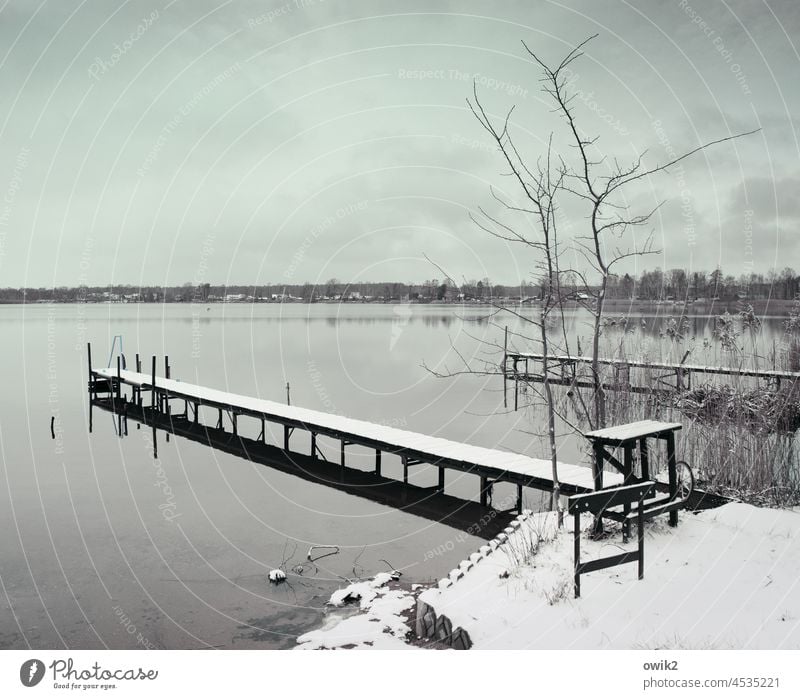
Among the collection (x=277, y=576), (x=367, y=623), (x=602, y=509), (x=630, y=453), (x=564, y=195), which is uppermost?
(x=564, y=195)

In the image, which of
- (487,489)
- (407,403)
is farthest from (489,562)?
(407,403)

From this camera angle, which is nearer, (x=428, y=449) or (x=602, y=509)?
(x=602, y=509)

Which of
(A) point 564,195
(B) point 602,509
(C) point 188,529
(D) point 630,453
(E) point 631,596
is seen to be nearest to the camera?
(E) point 631,596

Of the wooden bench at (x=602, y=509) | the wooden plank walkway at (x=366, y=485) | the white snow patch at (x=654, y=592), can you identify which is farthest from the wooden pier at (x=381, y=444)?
the wooden bench at (x=602, y=509)

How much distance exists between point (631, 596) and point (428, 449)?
8117 millimetres

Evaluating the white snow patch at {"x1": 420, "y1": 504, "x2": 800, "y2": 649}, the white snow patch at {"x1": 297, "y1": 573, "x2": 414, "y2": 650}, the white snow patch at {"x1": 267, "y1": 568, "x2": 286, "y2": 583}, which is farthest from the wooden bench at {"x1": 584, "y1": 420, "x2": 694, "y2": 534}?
the white snow patch at {"x1": 267, "y1": 568, "x2": 286, "y2": 583}

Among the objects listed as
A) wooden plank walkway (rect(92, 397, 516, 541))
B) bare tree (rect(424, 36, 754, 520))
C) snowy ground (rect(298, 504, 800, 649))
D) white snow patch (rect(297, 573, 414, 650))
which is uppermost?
bare tree (rect(424, 36, 754, 520))

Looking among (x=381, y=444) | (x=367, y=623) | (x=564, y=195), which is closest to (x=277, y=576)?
(x=367, y=623)

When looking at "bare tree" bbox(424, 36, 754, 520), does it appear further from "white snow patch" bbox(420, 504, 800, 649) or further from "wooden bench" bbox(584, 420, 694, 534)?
"white snow patch" bbox(420, 504, 800, 649)

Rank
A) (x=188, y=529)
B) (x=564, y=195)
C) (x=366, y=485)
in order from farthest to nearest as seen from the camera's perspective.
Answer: (x=366, y=485) < (x=188, y=529) < (x=564, y=195)

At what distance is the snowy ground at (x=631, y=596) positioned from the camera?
17.4 feet

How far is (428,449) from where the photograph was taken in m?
13.9

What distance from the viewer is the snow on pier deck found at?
1176cm

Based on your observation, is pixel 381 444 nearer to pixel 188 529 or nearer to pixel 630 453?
pixel 188 529
